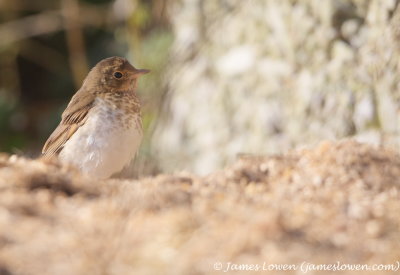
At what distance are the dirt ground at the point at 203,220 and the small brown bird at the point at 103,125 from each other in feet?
3.29

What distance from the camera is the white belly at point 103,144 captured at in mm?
4691

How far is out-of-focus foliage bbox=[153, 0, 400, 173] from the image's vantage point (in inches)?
210

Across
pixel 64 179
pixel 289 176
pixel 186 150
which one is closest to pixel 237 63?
pixel 186 150

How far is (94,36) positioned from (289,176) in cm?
668

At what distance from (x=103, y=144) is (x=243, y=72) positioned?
2164 millimetres

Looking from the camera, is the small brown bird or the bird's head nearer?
the small brown bird

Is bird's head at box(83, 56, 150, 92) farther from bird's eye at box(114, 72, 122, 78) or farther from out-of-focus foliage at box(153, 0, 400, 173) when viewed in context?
out-of-focus foliage at box(153, 0, 400, 173)

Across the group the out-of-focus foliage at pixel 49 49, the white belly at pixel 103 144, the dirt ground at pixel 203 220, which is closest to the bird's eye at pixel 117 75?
the white belly at pixel 103 144

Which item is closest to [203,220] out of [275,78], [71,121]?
[71,121]

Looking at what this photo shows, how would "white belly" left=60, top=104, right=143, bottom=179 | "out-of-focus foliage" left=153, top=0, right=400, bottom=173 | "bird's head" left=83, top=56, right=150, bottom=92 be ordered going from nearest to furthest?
1. "white belly" left=60, top=104, right=143, bottom=179
2. "bird's head" left=83, top=56, right=150, bottom=92
3. "out-of-focus foliage" left=153, top=0, right=400, bottom=173

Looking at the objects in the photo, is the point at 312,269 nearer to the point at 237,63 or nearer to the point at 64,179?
the point at 64,179

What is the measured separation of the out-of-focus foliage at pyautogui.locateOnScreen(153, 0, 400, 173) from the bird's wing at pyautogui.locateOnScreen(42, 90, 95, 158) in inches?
65.2

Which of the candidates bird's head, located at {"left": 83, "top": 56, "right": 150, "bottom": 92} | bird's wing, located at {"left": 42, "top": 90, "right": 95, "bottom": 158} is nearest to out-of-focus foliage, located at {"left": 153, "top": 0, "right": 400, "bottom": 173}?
bird's head, located at {"left": 83, "top": 56, "right": 150, "bottom": 92}

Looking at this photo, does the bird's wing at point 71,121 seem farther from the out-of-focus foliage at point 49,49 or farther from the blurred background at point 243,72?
the out-of-focus foliage at point 49,49
